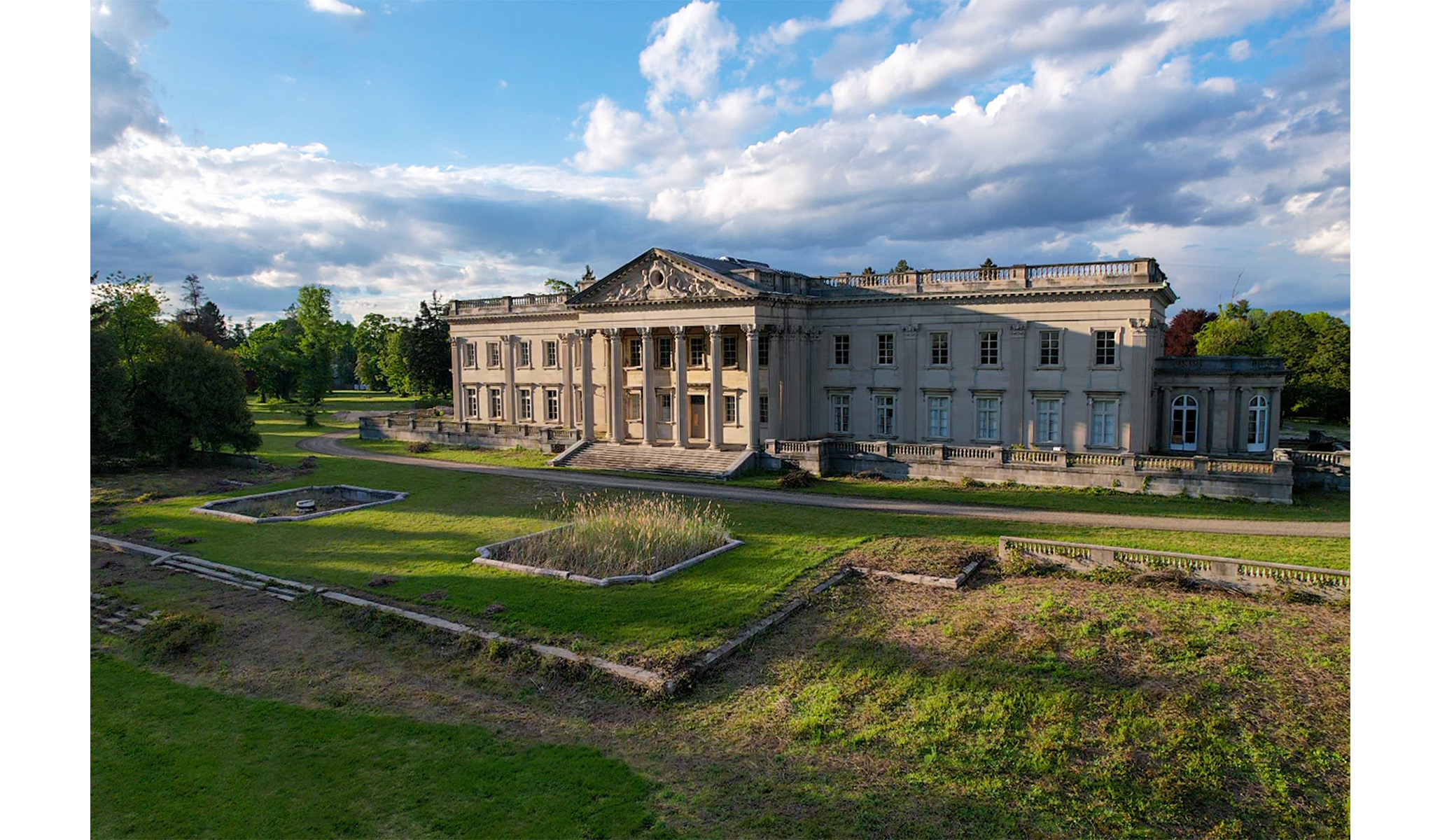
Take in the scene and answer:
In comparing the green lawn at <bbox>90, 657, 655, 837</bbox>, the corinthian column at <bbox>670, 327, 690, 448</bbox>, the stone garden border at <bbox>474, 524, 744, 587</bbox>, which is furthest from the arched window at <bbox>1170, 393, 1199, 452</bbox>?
the green lawn at <bbox>90, 657, 655, 837</bbox>

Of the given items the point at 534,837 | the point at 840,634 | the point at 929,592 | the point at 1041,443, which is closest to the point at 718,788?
the point at 534,837

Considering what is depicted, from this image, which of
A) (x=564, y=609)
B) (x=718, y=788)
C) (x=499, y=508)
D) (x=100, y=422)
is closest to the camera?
(x=718, y=788)

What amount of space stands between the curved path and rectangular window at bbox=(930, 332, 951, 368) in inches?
461

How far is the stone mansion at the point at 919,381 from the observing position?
36000 millimetres

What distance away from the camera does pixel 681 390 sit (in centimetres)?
4331

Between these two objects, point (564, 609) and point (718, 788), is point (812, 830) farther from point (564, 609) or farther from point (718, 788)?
point (564, 609)

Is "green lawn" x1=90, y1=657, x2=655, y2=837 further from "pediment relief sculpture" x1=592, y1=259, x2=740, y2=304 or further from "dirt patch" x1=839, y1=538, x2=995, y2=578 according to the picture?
"pediment relief sculpture" x1=592, y1=259, x2=740, y2=304

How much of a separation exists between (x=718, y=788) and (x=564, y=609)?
804 centimetres

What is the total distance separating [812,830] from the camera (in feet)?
31.7

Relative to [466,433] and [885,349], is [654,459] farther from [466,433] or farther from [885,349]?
[466,433]

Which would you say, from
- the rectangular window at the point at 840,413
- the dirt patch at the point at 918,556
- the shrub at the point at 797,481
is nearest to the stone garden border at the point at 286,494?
the shrub at the point at 797,481

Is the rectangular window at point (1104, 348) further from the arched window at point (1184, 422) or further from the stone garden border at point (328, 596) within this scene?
the stone garden border at point (328, 596)

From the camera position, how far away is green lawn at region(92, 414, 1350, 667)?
16984 mm

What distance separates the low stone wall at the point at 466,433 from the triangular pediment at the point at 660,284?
29.6 ft
